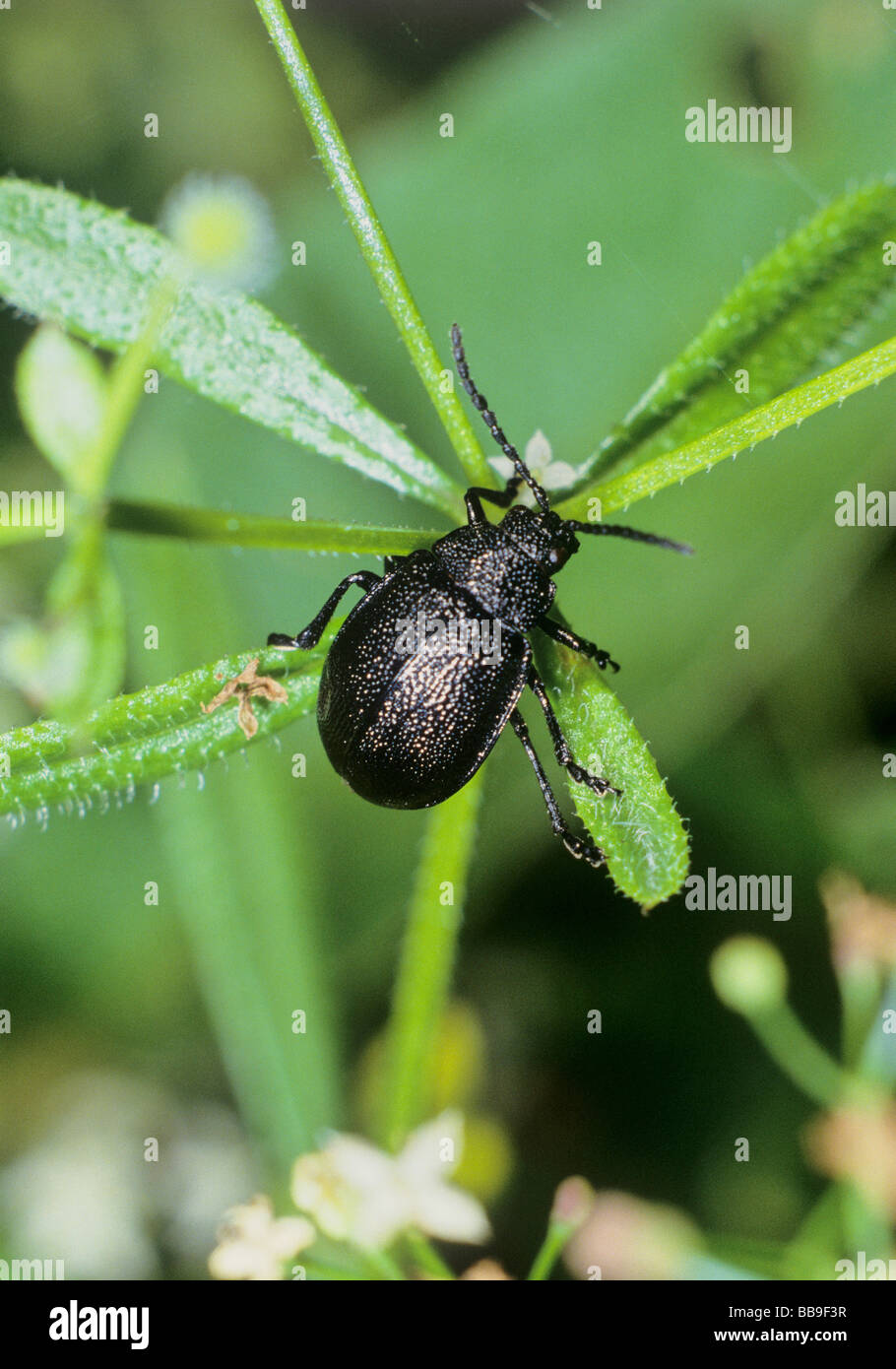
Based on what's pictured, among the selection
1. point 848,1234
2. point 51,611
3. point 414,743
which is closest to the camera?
point 51,611

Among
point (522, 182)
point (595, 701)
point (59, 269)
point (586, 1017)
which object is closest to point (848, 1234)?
point (586, 1017)

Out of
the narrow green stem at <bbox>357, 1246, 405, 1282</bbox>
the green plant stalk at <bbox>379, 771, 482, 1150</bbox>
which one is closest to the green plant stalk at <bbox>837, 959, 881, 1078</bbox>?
the green plant stalk at <bbox>379, 771, 482, 1150</bbox>

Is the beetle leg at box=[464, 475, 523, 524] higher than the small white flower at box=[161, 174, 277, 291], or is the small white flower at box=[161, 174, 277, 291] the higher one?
the small white flower at box=[161, 174, 277, 291]

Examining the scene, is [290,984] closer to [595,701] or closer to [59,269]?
[595,701]

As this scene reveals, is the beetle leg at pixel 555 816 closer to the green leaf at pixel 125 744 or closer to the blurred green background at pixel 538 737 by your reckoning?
the green leaf at pixel 125 744

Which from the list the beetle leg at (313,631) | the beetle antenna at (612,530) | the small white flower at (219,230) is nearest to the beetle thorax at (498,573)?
the beetle antenna at (612,530)

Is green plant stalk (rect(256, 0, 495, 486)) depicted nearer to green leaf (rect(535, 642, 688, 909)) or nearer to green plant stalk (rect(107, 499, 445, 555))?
green plant stalk (rect(107, 499, 445, 555))

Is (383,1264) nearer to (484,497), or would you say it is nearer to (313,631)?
(313,631)
